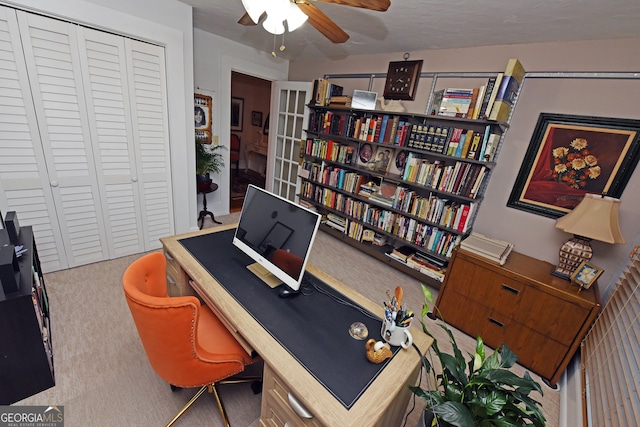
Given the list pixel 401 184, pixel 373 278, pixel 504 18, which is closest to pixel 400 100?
pixel 401 184

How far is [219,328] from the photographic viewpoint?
133cm

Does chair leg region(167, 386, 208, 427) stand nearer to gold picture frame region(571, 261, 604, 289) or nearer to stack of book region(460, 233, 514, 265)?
stack of book region(460, 233, 514, 265)

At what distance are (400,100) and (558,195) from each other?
166 centimetres

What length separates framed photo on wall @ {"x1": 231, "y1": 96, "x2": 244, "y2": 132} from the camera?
18.4 feet

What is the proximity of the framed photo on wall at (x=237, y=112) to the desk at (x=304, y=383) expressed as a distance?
5.19 metres

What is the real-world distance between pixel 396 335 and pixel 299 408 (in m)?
0.46

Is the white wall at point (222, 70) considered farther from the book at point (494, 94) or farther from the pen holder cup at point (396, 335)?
the pen holder cup at point (396, 335)

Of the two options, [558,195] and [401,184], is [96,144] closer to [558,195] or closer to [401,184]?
[401,184]

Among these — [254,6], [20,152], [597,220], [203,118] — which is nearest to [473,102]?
[597,220]

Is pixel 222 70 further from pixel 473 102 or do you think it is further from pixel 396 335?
pixel 396 335

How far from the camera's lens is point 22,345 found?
1323mm

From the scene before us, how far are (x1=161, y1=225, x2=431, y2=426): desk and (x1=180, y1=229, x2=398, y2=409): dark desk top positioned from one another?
1.1 inches

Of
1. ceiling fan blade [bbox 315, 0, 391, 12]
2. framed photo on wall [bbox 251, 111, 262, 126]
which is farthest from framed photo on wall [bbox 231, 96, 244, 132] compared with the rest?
ceiling fan blade [bbox 315, 0, 391, 12]

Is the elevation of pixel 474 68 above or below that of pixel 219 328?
above
